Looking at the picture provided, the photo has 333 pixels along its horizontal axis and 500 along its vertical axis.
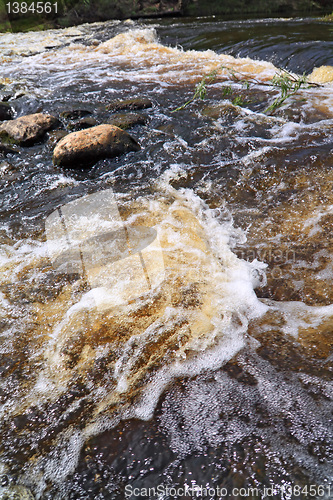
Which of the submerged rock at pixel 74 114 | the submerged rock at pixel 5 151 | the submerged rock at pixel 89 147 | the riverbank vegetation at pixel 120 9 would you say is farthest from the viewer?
the riverbank vegetation at pixel 120 9

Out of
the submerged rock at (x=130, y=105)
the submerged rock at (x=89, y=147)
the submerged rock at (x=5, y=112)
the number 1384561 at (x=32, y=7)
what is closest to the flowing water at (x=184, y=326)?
the submerged rock at (x=89, y=147)

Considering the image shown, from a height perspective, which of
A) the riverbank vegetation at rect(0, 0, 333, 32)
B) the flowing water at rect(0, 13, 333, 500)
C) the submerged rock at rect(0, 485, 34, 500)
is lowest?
the submerged rock at rect(0, 485, 34, 500)

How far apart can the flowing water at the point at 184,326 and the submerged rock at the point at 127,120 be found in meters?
0.18

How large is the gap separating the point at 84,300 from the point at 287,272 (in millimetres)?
1483

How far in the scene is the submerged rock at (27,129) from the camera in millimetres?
4645

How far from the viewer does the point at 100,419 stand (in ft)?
5.25

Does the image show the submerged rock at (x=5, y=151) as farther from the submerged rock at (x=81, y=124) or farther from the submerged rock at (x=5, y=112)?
the submerged rock at (x=5, y=112)

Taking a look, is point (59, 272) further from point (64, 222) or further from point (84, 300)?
point (64, 222)

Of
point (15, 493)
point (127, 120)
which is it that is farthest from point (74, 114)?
point (15, 493)

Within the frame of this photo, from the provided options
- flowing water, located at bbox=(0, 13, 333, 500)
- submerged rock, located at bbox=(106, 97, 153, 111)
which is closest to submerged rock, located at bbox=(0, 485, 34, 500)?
flowing water, located at bbox=(0, 13, 333, 500)

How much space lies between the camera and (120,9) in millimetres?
13977

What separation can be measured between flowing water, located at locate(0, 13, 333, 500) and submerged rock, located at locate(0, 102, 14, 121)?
149 centimetres

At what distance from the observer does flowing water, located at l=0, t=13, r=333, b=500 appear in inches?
55.0

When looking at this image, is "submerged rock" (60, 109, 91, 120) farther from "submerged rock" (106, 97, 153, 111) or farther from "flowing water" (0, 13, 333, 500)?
"flowing water" (0, 13, 333, 500)
